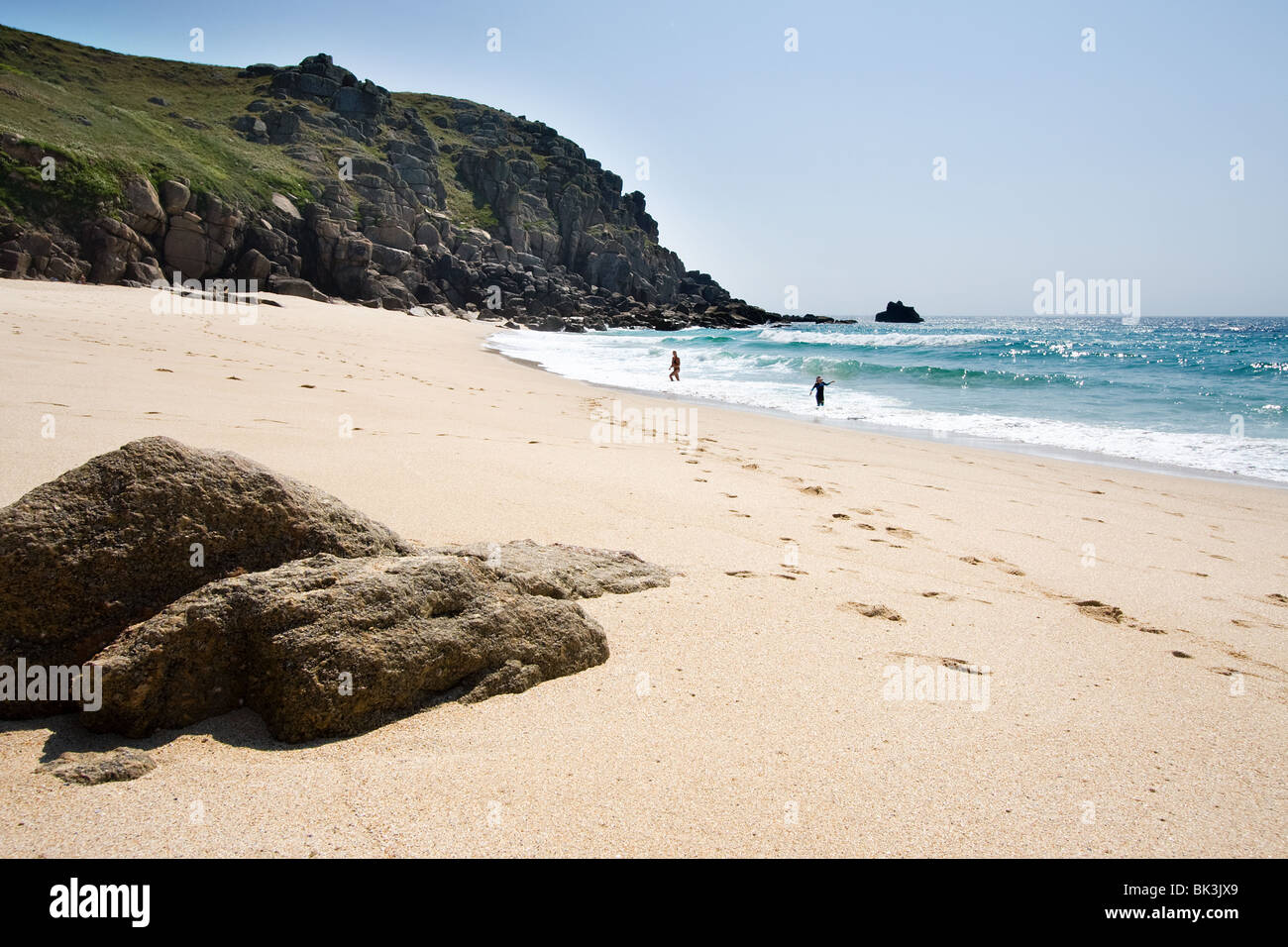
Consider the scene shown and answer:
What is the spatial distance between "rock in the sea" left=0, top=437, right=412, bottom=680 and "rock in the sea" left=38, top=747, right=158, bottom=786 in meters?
0.29

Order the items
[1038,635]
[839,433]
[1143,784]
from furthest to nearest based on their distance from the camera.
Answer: [839,433] < [1038,635] < [1143,784]

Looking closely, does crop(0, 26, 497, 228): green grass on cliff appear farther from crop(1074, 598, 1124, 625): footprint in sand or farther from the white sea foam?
crop(1074, 598, 1124, 625): footprint in sand

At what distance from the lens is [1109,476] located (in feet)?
32.0

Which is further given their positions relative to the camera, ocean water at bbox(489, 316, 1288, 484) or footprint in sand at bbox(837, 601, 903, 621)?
ocean water at bbox(489, 316, 1288, 484)

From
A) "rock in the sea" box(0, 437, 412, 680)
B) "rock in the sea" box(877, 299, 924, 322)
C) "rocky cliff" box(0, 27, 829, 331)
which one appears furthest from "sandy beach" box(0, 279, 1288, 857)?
"rock in the sea" box(877, 299, 924, 322)

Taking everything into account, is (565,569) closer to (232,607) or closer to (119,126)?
(232,607)

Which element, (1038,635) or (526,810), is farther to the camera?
(1038,635)

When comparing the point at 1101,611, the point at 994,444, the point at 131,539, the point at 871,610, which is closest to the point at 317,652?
the point at 131,539

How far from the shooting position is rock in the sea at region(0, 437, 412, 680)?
2131mm

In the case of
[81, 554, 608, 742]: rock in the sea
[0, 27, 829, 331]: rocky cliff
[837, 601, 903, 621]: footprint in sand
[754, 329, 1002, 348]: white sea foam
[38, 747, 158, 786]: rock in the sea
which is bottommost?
[837, 601, 903, 621]: footprint in sand

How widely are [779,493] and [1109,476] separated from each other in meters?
6.19

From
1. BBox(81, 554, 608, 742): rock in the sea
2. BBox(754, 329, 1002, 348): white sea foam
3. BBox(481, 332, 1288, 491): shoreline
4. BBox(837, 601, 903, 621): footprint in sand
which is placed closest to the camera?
BBox(81, 554, 608, 742): rock in the sea
